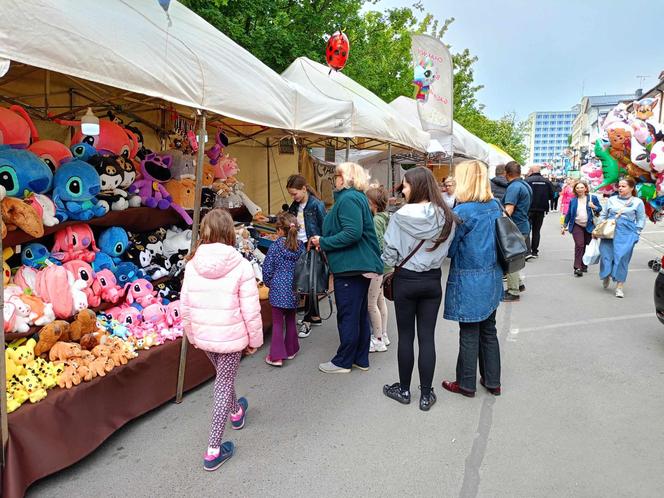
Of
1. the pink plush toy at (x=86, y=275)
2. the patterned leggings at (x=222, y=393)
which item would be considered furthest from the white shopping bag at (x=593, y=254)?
the pink plush toy at (x=86, y=275)

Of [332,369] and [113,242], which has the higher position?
[113,242]

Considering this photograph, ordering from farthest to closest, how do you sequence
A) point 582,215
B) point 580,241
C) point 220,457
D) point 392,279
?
point 580,241 → point 582,215 → point 392,279 → point 220,457

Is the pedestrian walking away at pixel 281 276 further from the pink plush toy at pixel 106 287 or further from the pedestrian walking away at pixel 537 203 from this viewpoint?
the pedestrian walking away at pixel 537 203

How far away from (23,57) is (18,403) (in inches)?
69.8

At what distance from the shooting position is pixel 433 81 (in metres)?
8.81

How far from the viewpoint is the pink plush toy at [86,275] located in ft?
11.2

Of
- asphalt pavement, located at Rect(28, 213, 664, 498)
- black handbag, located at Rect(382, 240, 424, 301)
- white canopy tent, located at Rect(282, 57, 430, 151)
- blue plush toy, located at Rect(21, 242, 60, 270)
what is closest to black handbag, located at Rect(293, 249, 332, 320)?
black handbag, located at Rect(382, 240, 424, 301)

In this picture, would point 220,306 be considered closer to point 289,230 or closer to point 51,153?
point 289,230

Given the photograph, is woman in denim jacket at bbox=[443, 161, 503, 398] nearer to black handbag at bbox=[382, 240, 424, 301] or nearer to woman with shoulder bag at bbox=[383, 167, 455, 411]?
woman with shoulder bag at bbox=[383, 167, 455, 411]

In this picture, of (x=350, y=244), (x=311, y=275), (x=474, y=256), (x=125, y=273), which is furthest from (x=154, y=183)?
(x=474, y=256)

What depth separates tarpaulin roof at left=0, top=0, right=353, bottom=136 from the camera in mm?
2195

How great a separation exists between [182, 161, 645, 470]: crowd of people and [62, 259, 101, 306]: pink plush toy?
3.12ft

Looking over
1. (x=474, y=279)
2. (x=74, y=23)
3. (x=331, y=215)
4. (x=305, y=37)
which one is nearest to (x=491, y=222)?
(x=474, y=279)

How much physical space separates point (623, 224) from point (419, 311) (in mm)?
4885
